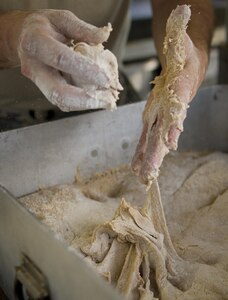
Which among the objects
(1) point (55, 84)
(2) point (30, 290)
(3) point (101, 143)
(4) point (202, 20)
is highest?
(4) point (202, 20)

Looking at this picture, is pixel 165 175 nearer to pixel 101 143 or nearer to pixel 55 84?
pixel 101 143

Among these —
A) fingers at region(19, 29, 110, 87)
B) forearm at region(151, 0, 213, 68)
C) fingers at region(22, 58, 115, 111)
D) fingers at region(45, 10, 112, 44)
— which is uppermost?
forearm at region(151, 0, 213, 68)

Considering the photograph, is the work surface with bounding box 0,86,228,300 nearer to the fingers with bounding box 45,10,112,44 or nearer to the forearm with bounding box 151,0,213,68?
the forearm with bounding box 151,0,213,68

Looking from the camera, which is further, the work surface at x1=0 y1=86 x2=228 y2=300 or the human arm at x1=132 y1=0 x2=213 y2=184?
the work surface at x1=0 y1=86 x2=228 y2=300

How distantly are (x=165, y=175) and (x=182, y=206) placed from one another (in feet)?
0.36

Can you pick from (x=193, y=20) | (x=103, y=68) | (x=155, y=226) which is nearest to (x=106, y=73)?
(x=103, y=68)

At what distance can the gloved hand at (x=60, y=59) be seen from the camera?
0.66m

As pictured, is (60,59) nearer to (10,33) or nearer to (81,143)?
(10,33)

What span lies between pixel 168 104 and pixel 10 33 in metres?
0.30

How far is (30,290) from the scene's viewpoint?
0.62 m

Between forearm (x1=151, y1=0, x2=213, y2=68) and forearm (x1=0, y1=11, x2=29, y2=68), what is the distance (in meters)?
0.37

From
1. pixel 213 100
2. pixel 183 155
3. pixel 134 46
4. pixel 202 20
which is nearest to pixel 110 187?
pixel 183 155

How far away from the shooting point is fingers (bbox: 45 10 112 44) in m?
0.69

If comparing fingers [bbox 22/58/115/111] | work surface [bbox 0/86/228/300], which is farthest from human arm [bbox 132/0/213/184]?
work surface [bbox 0/86/228/300]
